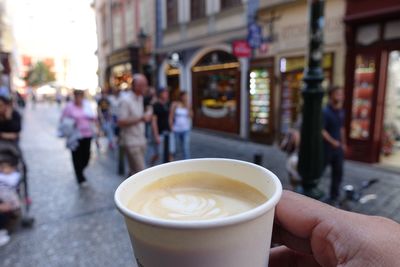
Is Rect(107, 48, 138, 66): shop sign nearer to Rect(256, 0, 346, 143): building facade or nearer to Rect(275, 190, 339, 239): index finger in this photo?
Rect(256, 0, 346, 143): building facade

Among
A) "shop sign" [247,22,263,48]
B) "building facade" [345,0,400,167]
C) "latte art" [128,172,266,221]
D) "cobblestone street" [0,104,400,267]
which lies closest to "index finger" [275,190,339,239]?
"latte art" [128,172,266,221]

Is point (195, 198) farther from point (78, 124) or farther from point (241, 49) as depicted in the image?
point (241, 49)

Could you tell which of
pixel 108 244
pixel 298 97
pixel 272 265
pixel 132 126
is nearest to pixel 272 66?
pixel 298 97

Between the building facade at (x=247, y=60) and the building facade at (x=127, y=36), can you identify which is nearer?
the building facade at (x=247, y=60)

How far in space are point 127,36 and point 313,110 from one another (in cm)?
1646

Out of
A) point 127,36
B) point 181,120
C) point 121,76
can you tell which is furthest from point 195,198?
point 121,76

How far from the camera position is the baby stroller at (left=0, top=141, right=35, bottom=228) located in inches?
148

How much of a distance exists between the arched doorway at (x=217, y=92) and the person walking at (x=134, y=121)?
22.0 ft

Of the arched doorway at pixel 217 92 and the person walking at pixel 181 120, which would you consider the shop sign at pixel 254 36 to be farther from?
the person walking at pixel 181 120

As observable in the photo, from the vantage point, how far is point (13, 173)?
388cm

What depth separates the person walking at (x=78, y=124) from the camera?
5.09 metres

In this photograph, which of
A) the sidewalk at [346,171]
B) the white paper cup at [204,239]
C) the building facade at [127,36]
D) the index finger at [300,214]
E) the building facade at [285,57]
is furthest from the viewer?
the building facade at [127,36]

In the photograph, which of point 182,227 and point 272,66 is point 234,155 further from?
point 182,227

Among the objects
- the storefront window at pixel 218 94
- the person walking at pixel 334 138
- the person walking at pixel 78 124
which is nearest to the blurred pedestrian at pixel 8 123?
the person walking at pixel 78 124
